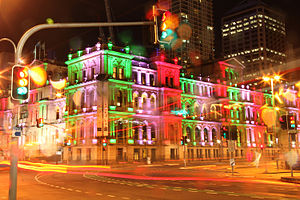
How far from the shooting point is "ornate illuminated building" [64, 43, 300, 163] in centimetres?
5806

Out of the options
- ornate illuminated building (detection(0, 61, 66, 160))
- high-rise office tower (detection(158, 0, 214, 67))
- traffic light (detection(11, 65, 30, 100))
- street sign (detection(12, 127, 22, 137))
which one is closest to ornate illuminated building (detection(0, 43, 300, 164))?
ornate illuminated building (detection(0, 61, 66, 160))

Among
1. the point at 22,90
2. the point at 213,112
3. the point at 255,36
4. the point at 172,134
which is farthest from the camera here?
the point at 255,36

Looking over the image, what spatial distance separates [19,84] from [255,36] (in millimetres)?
178163

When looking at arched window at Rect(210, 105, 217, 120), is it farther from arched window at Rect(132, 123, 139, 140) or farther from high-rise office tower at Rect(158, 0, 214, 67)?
high-rise office tower at Rect(158, 0, 214, 67)

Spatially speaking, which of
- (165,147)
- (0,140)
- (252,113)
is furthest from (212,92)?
(0,140)

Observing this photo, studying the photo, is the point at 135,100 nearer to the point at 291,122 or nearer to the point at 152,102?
the point at 152,102

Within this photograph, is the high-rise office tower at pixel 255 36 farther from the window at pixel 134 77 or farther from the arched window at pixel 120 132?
the arched window at pixel 120 132

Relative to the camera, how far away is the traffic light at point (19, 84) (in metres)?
10.0

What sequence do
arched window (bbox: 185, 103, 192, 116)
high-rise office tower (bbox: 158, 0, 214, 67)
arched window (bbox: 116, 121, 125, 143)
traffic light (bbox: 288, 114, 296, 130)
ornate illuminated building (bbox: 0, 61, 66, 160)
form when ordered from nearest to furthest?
traffic light (bbox: 288, 114, 296, 130) → arched window (bbox: 116, 121, 125, 143) → ornate illuminated building (bbox: 0, 61, 66, 160) → arched window (bbox: 185, 103, 192, 116) → high-rise office tower (bbox: 158, 0, 214, 67)

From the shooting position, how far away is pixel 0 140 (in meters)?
99.1

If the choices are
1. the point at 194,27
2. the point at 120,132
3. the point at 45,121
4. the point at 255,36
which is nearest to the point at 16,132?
the point at 120,132

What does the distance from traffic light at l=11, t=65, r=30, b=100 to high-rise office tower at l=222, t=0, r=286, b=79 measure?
15917 cm

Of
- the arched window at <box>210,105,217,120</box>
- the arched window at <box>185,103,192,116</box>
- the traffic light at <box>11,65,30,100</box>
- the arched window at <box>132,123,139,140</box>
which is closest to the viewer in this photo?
the traffic light at <box>11,65,30,100</box>

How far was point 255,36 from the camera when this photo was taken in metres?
174
